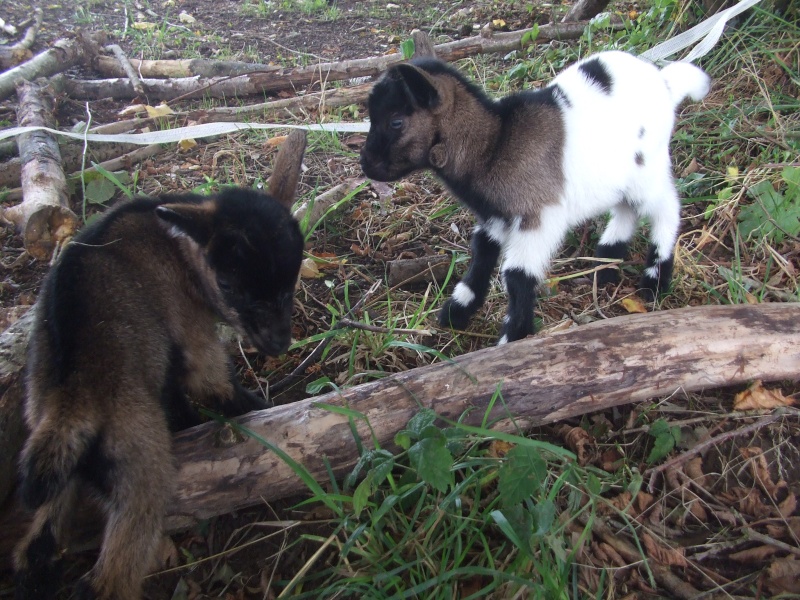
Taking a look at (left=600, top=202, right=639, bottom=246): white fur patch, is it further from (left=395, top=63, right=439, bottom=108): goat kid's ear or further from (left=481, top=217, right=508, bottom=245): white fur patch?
(left=395, top=63, right=439, bottom=108): goat kid's ear

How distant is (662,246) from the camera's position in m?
3.61

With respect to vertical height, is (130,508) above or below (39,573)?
above

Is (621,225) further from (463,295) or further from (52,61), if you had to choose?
(52,61)

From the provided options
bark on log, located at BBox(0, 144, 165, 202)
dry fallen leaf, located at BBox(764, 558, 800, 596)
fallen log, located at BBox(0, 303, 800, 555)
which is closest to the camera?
dry fallen leaf, located at BBox(764, 558, 800, 596)

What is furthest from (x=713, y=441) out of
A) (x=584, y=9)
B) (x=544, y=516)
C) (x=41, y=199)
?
(x=584, y=9)

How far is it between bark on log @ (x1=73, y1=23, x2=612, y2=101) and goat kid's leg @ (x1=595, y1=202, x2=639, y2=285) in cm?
318

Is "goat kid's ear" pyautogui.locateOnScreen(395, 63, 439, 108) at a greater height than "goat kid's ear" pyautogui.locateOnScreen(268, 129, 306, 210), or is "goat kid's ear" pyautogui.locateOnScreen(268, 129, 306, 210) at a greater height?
"goat kid's ear" pyautogui.locateOnScreen(395, 63, 439, 108)

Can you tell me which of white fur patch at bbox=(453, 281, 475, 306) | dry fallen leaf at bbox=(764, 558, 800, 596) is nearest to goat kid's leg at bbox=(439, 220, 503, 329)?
white fur patch at bbox=(453, 281, 475, 306)

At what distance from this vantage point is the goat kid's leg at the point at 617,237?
383 cm

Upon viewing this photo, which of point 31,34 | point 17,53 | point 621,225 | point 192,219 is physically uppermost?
point 31,34

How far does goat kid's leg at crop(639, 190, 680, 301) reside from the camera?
3.61m

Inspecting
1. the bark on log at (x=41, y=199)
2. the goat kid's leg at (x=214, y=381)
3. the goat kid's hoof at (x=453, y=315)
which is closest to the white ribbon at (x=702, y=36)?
the goat kid's hoof at (x=453, y=315)

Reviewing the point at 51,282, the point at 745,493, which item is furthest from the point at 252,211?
the point at 745,493

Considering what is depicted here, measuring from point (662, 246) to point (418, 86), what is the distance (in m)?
1.78
